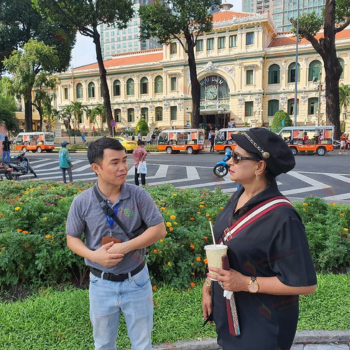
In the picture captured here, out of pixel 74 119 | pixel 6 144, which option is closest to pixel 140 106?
pixel 74 119

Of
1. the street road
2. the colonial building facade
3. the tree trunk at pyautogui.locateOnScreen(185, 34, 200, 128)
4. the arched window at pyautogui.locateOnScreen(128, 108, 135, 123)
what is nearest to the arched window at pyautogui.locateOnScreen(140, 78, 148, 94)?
the colonial building facade

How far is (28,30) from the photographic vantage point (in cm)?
3522

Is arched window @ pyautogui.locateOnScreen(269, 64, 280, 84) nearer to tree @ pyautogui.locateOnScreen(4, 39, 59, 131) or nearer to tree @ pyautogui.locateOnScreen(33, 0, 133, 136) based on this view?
tree @ pyautogui.locateOnScreen(33, 0, 133, 136)

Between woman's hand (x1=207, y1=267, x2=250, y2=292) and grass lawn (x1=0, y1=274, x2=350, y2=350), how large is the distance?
152 cm

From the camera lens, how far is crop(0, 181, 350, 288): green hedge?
3.72 meters

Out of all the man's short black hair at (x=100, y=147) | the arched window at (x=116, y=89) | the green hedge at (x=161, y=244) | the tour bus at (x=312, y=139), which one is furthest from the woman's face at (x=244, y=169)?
the arched window at (x=116, y=89)

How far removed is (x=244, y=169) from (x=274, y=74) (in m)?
45.9

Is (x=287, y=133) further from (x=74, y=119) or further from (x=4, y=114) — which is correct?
(x=74, y=119)

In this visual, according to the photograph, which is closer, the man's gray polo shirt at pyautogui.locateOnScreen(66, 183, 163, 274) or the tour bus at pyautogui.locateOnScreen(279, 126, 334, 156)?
the man's gray polo shirt at pyautogui.locateOnScreen(66, 183, 163, 274)

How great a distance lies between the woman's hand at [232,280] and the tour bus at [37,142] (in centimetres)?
3092

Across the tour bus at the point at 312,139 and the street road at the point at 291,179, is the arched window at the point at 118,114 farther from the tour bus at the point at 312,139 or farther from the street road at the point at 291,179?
the street road at the point at 291,179

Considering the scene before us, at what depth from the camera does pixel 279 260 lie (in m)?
1.58

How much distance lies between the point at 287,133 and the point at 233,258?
23937 mm

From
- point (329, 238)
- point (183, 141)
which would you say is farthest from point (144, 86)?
point (329, 238)
